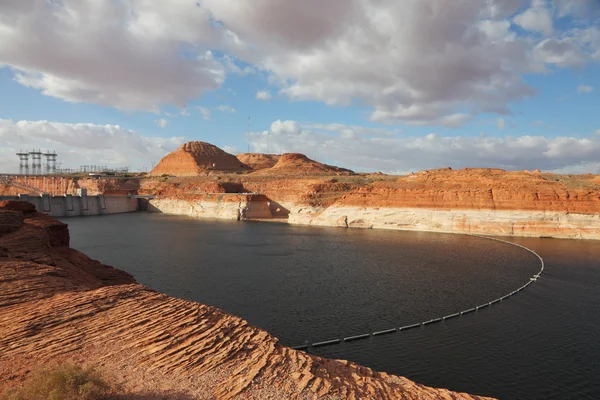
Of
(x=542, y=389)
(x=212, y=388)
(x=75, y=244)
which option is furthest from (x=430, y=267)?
(x=75, y=244)

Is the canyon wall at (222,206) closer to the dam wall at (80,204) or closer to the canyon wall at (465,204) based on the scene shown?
the canyon wall at (465,204)

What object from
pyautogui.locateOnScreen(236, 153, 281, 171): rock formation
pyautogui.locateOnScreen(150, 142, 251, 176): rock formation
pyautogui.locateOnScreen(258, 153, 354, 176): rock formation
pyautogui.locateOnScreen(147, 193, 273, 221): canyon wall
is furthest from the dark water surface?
pyautogui.locateOnScreen(236, 153, 281, 171): rock formation

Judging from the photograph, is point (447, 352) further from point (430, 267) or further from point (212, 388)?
point (430, 267)

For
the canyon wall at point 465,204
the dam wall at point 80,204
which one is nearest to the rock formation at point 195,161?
the dam wall at point 80,204

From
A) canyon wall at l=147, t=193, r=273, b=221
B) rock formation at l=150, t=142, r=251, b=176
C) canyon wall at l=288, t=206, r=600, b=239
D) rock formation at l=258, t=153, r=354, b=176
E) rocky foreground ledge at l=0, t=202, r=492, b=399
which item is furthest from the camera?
rock formation at l=150, t=142, r=251, b=176

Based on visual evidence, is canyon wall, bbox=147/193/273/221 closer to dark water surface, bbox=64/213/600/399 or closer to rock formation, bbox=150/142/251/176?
dark water surface, bbox=64/213/600/399

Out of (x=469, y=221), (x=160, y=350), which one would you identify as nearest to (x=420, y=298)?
(x=160, y=350)

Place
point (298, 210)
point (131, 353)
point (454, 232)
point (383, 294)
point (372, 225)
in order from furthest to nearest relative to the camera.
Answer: point (298, 210) < point (372, 225) < point (454, 232) < point (383, 294) < point (131, 353)
